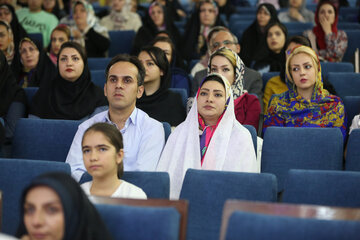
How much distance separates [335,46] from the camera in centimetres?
548

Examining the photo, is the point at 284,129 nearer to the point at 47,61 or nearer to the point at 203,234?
the point at 203,234

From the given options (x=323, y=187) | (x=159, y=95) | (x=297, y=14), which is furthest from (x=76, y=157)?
(x=297, y=14)

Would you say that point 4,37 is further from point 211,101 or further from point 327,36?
point 327,36

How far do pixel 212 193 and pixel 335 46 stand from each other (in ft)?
10.6

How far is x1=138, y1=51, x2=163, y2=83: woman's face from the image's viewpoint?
4090 mm

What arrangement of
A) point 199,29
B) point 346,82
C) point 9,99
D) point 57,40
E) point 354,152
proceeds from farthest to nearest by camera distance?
point 199,29
point 57,40
point 346,82
point 9,99
point 354,152

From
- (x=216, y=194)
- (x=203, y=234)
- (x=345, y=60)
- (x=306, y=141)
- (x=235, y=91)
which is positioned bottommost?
(x=203, y=234)

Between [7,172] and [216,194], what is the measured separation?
0.90 metres

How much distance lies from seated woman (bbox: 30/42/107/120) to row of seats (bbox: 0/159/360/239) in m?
1.32

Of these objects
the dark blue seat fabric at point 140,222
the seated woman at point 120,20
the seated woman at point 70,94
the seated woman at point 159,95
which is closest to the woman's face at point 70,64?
the seated woman at point 70,94

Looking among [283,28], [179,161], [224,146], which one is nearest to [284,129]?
[224,146]

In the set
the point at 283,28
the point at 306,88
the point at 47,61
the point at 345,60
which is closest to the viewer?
the point at 306,88

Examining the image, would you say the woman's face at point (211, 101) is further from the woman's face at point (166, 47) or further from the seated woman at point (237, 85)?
the woman's face at point (166, 47)

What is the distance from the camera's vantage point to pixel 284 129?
3.26 m
